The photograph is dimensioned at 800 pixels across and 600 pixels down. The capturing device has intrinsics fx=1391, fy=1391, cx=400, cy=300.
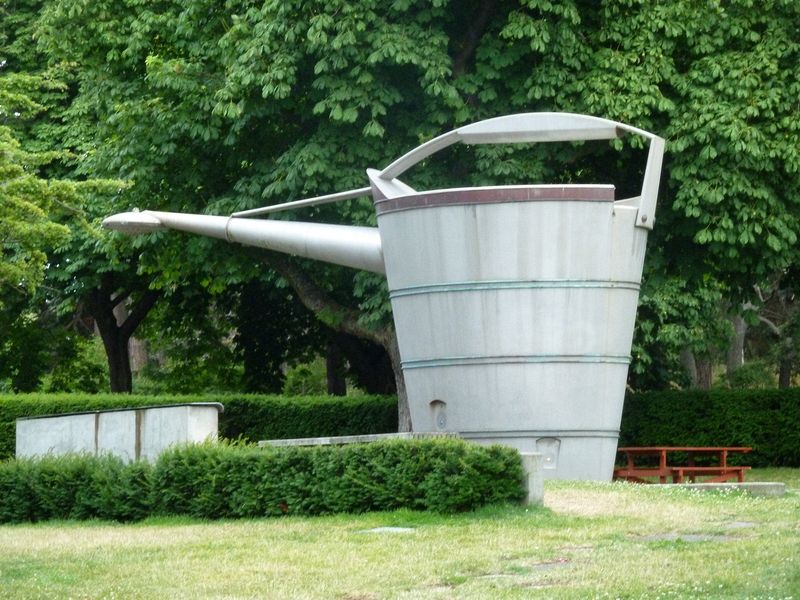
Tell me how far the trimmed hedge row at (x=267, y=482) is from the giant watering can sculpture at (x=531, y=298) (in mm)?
3576

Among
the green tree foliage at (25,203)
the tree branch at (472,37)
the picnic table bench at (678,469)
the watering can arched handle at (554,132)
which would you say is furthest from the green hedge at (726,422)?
the green tree foliage at (25,203)

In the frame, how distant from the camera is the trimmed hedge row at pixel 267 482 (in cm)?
1327

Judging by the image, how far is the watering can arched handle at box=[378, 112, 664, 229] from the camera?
1731cm

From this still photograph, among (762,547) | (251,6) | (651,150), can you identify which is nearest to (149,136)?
A: (251,6)

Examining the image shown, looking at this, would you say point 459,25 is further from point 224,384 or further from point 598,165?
point 224,384

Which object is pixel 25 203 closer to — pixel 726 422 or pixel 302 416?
pixel 302 416

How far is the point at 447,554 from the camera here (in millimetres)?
10742

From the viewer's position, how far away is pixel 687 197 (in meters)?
20.9

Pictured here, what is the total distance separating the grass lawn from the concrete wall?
82.9 inches

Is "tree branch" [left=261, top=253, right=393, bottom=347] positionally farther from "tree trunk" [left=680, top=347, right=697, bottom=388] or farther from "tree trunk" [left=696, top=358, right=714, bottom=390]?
Result: "tree trunk" [left=696, top=358, right=714, bottom=390]

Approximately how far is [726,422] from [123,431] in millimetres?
13561

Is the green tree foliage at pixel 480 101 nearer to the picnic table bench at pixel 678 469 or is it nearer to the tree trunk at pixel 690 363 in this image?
the picnic table bench at pixel 678 469

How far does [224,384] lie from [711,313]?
15123 millimetres

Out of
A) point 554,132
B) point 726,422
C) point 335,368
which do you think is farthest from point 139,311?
point 554,132
